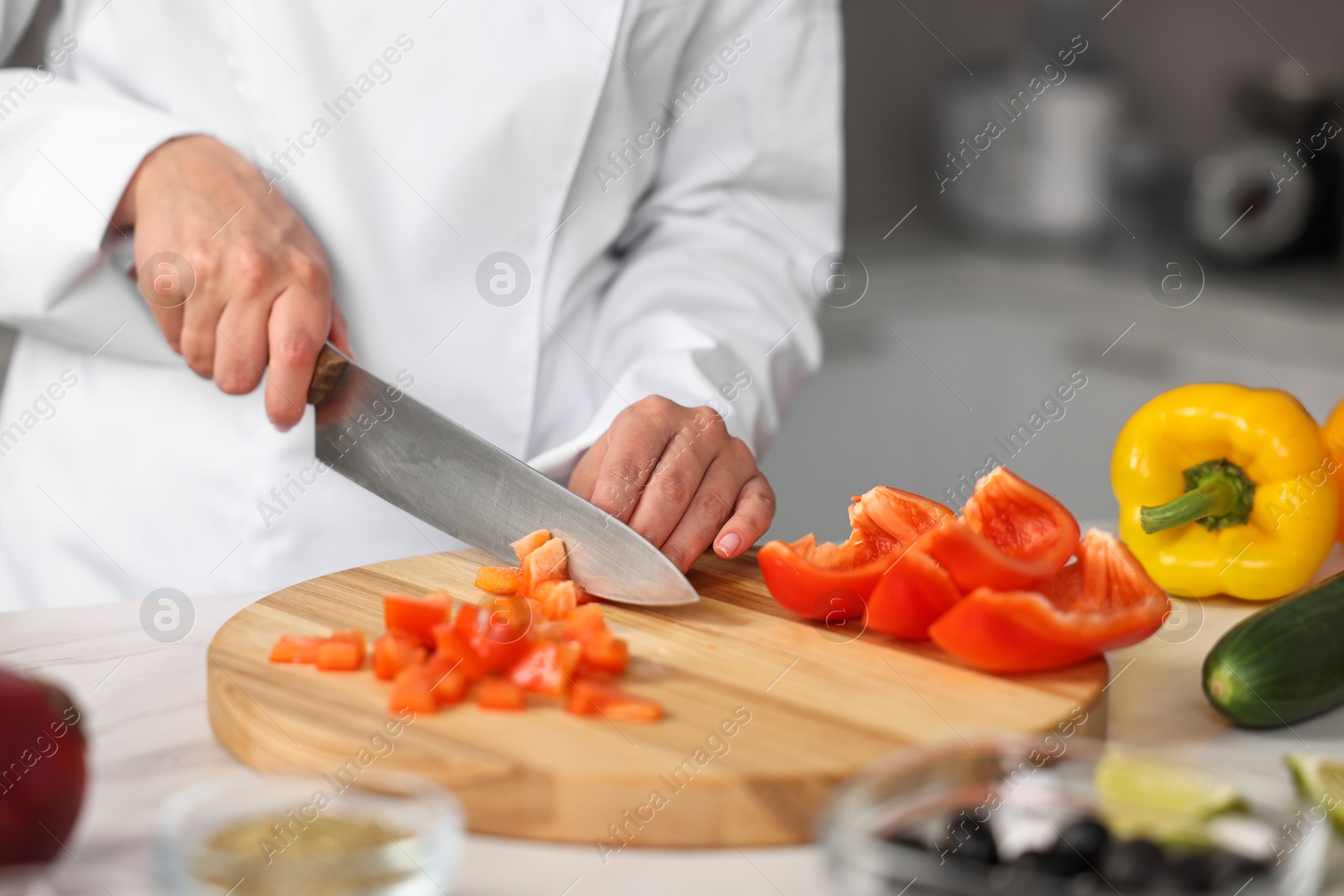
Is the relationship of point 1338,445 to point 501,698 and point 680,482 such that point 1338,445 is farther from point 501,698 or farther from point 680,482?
point 501,698

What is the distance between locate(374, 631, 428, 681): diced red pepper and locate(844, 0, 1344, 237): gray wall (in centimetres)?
284

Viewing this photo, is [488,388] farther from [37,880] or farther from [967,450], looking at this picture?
[967,450]

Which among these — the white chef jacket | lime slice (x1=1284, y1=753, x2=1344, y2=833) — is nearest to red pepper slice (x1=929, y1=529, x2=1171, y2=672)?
lime slice (x1=1284, y1=753, x2=1344, y2=833)

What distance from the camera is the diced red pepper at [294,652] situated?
3.36 feet

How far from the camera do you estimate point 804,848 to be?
0.86 metres

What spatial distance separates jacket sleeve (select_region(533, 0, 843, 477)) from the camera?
5.33 feet

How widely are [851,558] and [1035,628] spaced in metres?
0.26

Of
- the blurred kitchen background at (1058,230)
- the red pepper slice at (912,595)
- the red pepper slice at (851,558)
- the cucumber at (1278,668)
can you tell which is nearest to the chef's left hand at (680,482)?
the red pepper slice at (851,558)

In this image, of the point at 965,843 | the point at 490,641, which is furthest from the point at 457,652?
the point at 965,843

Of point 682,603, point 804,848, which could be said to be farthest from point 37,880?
point 682,603

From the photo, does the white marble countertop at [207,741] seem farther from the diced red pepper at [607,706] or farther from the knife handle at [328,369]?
the knife handle at [328,369]

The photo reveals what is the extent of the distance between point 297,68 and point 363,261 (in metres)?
0.23

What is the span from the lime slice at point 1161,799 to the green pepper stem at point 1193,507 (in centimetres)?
70

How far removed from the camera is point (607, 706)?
94cm
